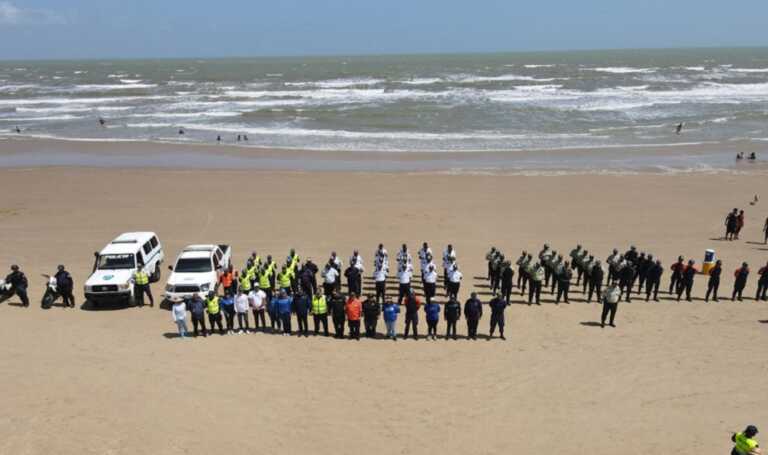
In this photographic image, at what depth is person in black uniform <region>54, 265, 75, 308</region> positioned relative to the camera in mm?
15891

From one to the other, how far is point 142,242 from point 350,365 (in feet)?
28.7

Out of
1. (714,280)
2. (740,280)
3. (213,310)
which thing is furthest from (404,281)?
(740,280)

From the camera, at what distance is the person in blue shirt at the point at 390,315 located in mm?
13788

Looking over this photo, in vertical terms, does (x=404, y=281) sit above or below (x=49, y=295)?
above

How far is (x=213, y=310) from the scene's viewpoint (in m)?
14.2

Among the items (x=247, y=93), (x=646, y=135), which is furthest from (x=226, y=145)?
(x=247, y=93)

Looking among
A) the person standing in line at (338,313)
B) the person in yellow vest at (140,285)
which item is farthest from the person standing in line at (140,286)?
the person standing in line at (338,313)

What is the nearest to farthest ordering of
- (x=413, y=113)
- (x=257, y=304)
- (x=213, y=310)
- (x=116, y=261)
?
(x=213, y=310) < (x=257, y=304) < (x=116, y=261) < (x=413, y=113)

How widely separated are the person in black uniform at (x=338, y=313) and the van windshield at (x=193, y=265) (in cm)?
477

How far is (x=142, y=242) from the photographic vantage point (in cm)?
1836

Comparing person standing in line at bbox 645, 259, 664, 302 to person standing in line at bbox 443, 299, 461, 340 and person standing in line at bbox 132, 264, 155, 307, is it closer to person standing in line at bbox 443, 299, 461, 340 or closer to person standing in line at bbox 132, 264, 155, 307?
person standing in line at bbox 443, 299, 461, 340

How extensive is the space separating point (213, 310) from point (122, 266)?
14.4 ft

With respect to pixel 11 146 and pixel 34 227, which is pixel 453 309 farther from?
pixel 11 146

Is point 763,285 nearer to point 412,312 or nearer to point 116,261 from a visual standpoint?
point 412,312
